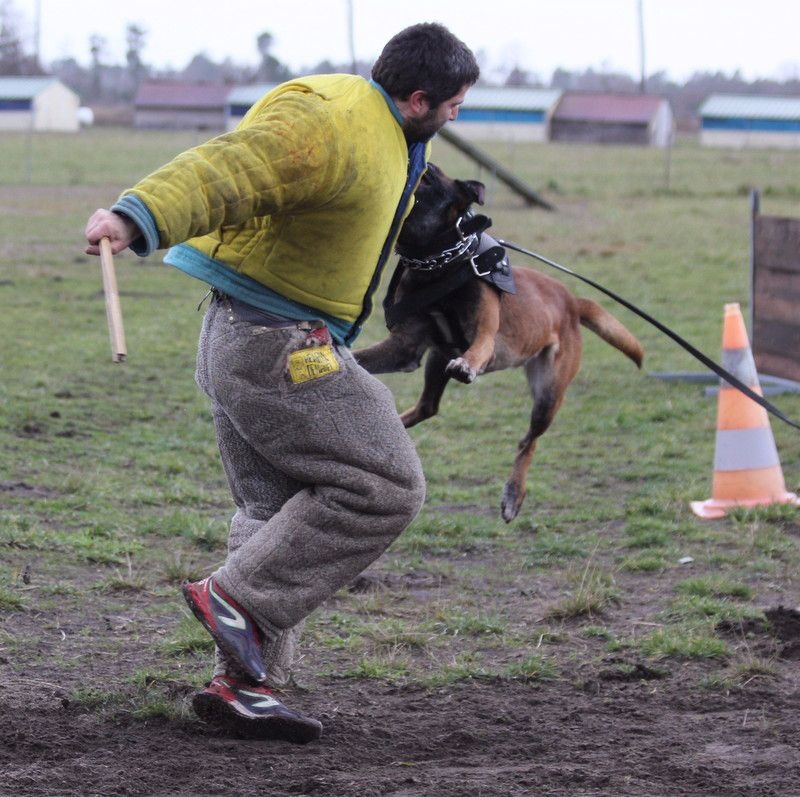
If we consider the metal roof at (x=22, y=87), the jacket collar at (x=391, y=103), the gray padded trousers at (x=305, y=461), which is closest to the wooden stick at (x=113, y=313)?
the gray padded trousers at (x=305, y=461)

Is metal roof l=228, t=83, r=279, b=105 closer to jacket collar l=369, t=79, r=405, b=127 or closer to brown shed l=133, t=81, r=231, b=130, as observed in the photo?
brown shed l=133, t=81, r=231, b=130

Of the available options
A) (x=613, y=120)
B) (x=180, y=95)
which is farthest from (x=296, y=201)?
(x=180, y=95)

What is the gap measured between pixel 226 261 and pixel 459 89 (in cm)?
80

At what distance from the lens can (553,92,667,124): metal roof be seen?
7000 centimetres

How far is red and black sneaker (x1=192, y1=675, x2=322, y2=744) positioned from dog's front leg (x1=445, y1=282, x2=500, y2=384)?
1541mm

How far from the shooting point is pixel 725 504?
21.0 feet

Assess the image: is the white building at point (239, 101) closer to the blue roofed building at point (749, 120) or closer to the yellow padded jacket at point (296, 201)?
the blue roofed building at point (749, 120)

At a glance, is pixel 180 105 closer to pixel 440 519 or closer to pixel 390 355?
pixel 440 519

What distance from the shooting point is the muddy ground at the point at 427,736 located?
3.26m

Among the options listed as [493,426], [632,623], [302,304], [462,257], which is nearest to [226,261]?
[302,304]

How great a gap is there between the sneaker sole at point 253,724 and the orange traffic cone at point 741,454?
3.33m

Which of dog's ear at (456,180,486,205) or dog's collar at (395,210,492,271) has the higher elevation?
dog's ear at (456,180,486,205)

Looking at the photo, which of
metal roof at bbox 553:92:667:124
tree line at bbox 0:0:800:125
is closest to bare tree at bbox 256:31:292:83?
tree line at bbox 0:0:800:125

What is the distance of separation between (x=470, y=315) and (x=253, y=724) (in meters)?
2.05
